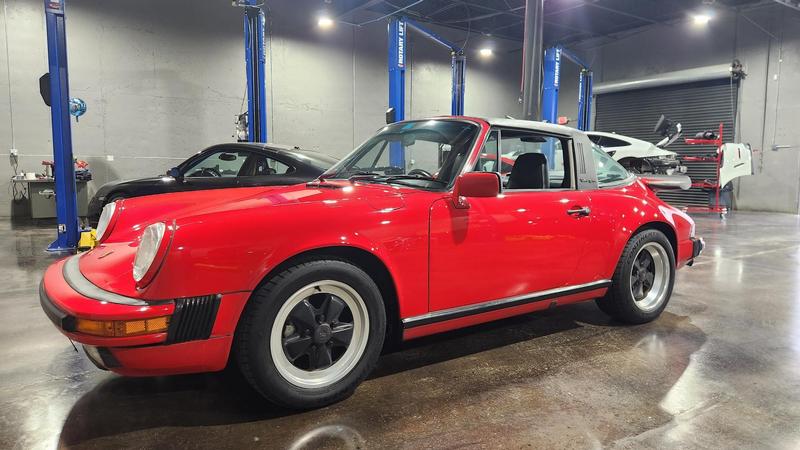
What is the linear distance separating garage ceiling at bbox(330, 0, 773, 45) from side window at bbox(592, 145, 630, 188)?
10.4m

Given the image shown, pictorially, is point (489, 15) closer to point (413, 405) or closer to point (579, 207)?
point (579, 207)

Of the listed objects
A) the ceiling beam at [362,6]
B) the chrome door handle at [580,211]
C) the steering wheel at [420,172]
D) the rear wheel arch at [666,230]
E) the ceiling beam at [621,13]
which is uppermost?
the ceiling beam at [621,13]

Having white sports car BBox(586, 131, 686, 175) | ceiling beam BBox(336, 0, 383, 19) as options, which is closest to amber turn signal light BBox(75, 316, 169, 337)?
white sports car BBox(586, 131, 686, 175)

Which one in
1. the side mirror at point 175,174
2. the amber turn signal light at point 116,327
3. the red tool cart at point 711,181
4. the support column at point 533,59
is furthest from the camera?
the red tool cart at point 711,181

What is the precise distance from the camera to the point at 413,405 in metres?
2.13

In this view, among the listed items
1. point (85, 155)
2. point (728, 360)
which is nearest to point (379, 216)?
point (728, 360)

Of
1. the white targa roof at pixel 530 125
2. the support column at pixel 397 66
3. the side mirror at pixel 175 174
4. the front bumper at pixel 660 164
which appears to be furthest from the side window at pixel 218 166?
the front bumper at pixel 660 164

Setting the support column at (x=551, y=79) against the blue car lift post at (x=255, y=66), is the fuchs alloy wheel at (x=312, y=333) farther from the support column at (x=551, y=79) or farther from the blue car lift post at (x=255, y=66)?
the support column at (x=551, y=79)

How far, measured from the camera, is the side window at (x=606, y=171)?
321 cm

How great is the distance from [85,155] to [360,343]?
10478mm

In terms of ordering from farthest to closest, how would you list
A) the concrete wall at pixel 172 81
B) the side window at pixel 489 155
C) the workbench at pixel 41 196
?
the concrete wall at pixel 172 81 → the workbench at pixel 41 196 → the side window at pixel 489 155

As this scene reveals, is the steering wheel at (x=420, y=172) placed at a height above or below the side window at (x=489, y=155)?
below

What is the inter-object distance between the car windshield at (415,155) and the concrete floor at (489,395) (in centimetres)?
99

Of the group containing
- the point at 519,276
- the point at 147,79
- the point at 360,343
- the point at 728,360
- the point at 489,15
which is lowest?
the point at 728,360
